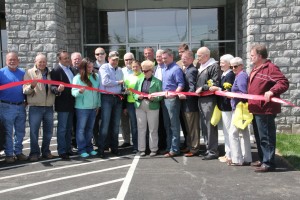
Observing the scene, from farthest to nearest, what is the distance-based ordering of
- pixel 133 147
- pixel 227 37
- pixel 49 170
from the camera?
1. pixel 227 37
2. pixel 133 147
3. pixel 49 170

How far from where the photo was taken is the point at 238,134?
6.56m

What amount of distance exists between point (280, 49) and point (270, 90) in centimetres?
420

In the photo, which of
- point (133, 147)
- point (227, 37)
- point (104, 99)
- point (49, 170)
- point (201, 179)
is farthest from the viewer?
point (227, 37)

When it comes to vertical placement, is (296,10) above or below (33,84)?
above

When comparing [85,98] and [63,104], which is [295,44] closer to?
[85,98]

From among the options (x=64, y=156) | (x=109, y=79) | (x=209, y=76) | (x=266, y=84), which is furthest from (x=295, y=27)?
(x=64, y=156)

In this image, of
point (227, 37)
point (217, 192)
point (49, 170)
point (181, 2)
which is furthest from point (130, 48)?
point (217, 192)

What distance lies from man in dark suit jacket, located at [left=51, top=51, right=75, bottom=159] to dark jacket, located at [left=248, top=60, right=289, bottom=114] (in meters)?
3.38

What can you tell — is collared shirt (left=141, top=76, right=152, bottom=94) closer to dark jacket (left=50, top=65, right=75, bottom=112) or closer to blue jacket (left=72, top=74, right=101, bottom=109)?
blue jacket (left=72, top=74, right=101, bottom=109)

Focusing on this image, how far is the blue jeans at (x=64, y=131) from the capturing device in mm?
7234

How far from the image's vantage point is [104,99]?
7.33m

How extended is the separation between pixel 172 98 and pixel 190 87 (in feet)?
1.32

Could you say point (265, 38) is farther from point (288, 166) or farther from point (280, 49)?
point (288, 166)

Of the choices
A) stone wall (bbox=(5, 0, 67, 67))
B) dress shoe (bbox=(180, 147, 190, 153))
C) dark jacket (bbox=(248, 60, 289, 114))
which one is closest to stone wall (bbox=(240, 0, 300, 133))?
dress shoe (bbox=(180, 147, 190, 153))
